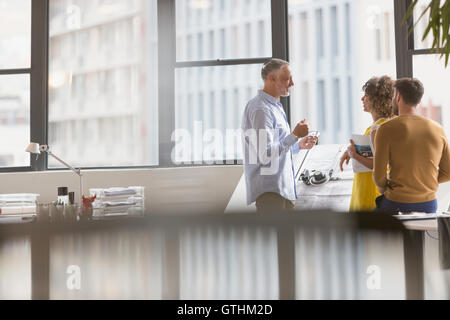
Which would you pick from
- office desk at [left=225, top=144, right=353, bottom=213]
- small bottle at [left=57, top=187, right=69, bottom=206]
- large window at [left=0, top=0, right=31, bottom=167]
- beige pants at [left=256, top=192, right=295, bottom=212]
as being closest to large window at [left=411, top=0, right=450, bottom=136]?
office desk at [left=225, top=144, right=353, bottom=213]

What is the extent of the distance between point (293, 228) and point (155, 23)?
3.51m

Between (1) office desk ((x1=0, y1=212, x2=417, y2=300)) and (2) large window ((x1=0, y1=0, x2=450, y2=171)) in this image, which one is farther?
(2) large window ((x1=0, y1=0, x2=450, y2=171))

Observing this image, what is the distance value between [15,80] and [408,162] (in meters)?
3.28

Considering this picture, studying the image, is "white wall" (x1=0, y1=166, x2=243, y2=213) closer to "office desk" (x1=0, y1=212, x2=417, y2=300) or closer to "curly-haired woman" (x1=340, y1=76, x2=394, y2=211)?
"curly-haired woman" (x1=340, y1=76, x2=394, y2=211)

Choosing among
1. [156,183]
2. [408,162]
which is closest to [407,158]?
[408,162]

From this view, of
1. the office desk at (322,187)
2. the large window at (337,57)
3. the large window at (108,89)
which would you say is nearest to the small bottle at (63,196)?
the large window at (108,89)

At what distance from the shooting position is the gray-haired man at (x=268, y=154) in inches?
93.0

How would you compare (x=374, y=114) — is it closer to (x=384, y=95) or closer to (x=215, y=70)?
(x=384, y=95)

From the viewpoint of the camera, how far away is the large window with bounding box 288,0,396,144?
3.64 metres

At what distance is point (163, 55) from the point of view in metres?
3.87

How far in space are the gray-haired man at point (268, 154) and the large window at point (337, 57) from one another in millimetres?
1316

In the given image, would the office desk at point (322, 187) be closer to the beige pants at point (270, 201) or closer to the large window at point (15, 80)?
the beige pants at point (270, 201)

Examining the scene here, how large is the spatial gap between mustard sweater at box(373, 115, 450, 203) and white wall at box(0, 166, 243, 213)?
186cm

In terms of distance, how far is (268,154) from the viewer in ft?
7.73
